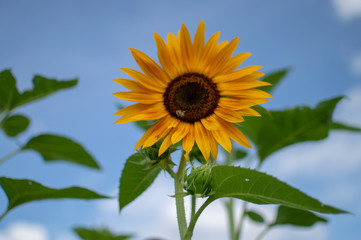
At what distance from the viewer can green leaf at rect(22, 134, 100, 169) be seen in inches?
96.8

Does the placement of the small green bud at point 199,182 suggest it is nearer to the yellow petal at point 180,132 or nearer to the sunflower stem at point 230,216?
the yellow petal at point 180,132

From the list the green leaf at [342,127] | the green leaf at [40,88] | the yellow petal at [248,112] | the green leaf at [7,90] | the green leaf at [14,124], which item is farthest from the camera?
the green leaf at [342,127]

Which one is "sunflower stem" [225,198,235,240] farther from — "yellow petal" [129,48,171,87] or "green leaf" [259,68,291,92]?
"yellow petal" [129,48,171,87]

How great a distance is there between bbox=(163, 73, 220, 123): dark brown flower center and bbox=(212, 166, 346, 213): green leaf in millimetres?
309

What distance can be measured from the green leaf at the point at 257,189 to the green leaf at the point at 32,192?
1.87ft

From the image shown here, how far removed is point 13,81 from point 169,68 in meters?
1.26

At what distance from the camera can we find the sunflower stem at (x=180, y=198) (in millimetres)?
1195

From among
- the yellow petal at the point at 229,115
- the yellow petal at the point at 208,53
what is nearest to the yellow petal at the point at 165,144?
the yellow petal at the point at 229,115

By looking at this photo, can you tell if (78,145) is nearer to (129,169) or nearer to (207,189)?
(129,169)

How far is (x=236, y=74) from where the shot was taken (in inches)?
53.7

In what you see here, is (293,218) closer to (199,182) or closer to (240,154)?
(240,154)

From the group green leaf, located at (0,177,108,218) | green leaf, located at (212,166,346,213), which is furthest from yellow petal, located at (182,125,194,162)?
green leaf, located at (0,177,108,218)

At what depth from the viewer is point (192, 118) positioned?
55.5 inches

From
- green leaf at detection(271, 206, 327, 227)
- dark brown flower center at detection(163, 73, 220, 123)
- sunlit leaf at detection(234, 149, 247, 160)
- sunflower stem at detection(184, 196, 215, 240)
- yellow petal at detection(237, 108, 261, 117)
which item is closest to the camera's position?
sunflower stem at detection(184, 196, 215, 240)
